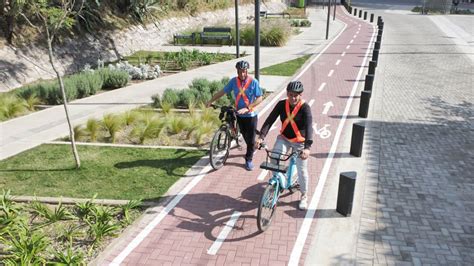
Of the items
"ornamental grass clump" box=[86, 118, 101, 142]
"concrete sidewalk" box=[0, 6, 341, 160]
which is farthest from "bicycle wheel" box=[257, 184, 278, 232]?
"concrete sidewalk" box=[0, 6, 341, 160]

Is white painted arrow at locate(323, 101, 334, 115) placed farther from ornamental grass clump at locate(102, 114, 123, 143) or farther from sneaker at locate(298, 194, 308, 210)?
ornamental grass clump at locate(102, 114, 123, 143)

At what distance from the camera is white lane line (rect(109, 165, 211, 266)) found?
529 centimetres

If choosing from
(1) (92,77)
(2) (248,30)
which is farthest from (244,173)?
(2) (248,30)

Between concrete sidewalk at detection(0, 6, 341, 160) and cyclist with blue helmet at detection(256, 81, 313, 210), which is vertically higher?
cyclist with blue helmet at detection(256, 81, 313, 210)

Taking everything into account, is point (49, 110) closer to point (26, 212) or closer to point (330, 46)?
point (26, 212)

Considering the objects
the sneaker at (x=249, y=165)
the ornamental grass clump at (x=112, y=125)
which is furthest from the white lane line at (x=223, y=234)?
the ornamental grass clump at (x=112, y=125)

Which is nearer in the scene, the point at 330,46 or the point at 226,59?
the point at 226,59

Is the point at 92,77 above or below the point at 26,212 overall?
above

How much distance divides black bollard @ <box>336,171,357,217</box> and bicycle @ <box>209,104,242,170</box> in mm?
2497

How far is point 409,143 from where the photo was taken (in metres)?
9.25

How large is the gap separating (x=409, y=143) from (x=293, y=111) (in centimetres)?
486

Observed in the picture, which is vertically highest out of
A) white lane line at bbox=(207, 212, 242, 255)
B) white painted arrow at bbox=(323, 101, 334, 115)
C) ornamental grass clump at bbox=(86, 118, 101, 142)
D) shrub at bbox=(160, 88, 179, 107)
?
shrub at bbox=(160, 88, 179, 107)

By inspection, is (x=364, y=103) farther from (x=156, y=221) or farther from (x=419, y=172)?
(x=156, y=221)

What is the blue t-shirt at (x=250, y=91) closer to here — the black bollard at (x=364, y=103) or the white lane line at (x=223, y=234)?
the white lane line at (x=223, y=234)
